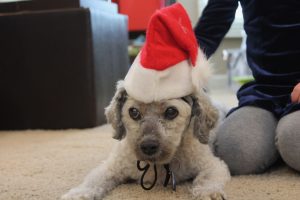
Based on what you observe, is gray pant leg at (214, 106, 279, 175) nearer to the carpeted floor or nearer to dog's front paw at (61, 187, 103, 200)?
the carpeted floor

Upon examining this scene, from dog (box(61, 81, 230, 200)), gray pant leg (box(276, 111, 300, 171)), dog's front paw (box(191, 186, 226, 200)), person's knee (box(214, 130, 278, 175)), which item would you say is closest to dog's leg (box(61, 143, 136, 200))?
dog (box(61, 81, 230, 200))

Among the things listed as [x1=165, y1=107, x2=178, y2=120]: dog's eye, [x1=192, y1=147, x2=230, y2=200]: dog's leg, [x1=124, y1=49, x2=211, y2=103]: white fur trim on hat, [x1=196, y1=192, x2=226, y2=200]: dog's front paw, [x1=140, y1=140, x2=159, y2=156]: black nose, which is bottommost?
[x1=192, y1=147, x2=230, y2=200]: dog's leg

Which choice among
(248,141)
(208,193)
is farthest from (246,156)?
(208,193)

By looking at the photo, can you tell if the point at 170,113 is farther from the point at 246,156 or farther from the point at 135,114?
the point at 246,156

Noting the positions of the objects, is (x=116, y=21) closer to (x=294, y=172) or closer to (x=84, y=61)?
(x=84, y=61)

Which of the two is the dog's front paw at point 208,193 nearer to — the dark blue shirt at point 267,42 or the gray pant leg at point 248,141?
the gray pant leg at point 248,141

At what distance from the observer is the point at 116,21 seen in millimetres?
2904

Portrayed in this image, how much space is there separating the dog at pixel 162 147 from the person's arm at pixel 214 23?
36 cm

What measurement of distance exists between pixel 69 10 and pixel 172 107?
1445 mm

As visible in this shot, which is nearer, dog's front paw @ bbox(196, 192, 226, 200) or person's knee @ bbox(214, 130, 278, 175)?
dog's front paw @ bbox(196, 192, 226, 200)

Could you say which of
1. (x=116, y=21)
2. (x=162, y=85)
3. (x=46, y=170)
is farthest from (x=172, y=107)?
(x=116, y=21)

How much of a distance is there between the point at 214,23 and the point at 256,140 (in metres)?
0.47

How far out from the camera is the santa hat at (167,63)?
46.8 inches

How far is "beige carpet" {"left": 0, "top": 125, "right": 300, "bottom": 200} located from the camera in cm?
Result: 124
